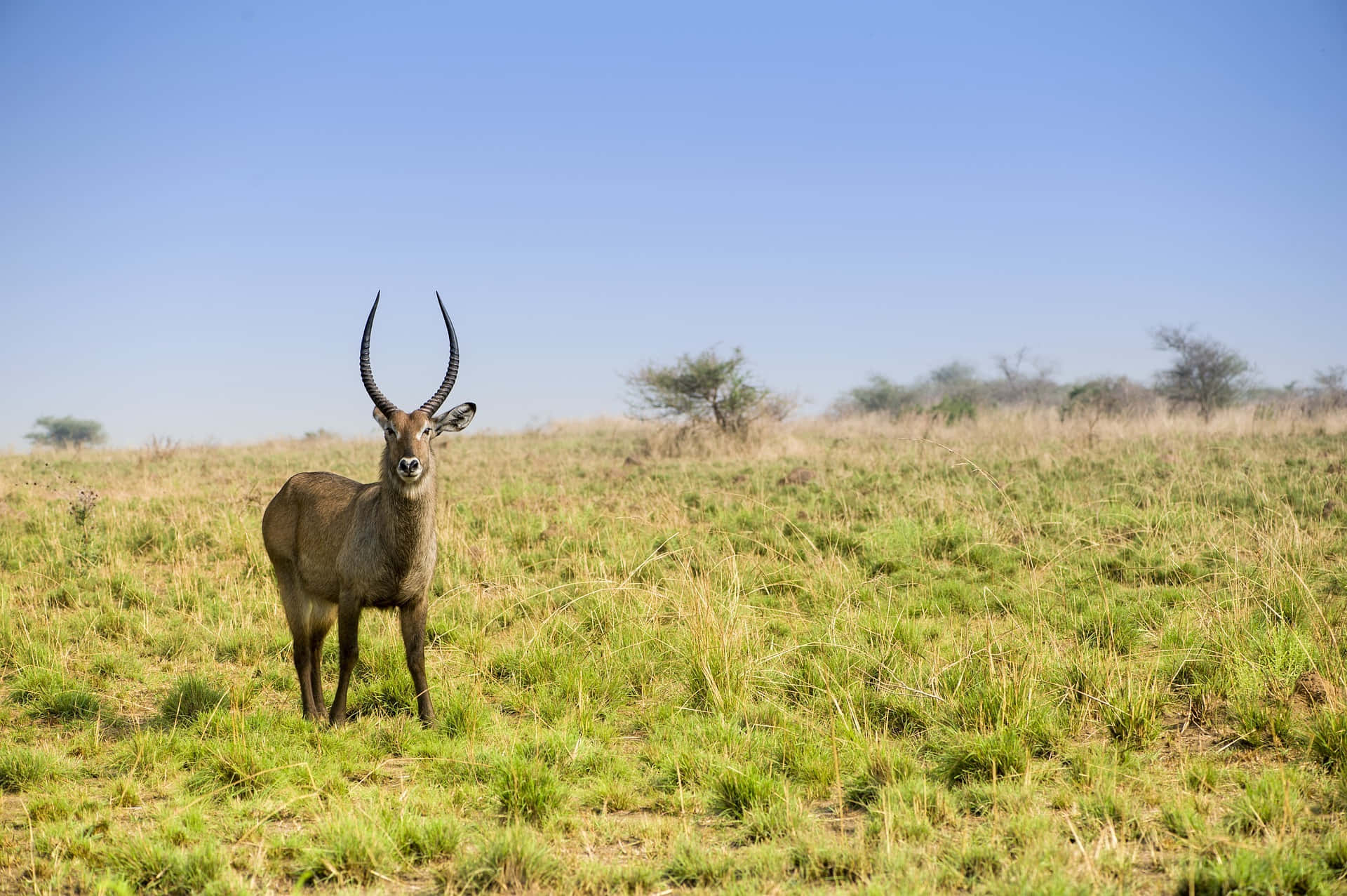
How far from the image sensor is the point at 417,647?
5.55 m

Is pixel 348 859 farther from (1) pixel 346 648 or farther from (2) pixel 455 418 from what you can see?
(2) pixel 455 418

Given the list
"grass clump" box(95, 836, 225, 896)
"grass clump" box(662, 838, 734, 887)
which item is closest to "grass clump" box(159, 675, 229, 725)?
"grass clump" box(95, 836, 225, 896)

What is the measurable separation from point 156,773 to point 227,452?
20725 millimetres

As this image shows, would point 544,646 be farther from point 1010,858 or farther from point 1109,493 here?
point 1109,493

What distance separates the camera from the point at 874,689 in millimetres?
5676

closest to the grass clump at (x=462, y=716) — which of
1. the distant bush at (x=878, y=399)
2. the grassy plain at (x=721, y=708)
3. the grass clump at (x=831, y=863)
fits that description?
the grassy plain at (x=721, y=708)

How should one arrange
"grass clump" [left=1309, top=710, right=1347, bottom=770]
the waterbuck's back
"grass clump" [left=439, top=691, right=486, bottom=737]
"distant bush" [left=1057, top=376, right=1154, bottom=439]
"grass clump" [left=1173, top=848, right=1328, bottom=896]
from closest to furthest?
"grass clump" [left=1173, top=848, right=1328, bottom=896] → "grass clump" [left=1309, top=710, right=1347, bottom=770] → "grass clump" [left=439, top=691, right=486, bottom=737] → the waterbuck's back → "distant bush" [left=1057, top=376, right=1154, bottom=439]

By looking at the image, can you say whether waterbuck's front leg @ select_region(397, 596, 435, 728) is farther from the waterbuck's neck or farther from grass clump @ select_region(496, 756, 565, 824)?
grass clump @ select_region(496, 756, 565, 824)

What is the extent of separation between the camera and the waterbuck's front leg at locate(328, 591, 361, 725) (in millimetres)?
5551

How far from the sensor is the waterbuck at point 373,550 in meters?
5.48

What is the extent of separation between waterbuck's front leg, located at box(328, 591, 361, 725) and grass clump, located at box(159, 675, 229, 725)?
795mm

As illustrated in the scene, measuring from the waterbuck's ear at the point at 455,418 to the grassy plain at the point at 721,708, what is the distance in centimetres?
148

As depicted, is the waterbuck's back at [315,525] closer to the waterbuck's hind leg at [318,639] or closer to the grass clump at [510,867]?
the waterbuck's hind leg at [318,639]

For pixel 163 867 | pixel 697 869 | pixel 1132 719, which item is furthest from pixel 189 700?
pixel 1132 719
